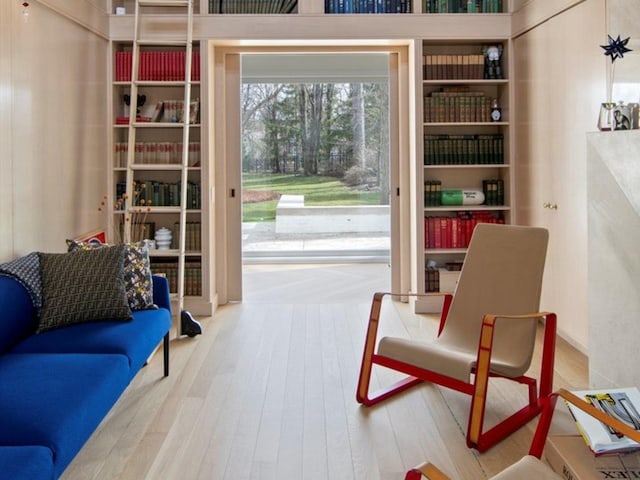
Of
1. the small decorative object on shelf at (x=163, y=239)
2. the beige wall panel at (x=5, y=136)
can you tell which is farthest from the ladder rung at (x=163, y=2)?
the small decorative object on shelf at (x=163, y=239)

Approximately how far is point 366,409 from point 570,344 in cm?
184

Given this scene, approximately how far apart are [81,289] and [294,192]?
3079 mm

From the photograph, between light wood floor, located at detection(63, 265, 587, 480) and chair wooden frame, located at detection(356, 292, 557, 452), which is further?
chair wooden frame, located at detection(356, 292, 557, 452)

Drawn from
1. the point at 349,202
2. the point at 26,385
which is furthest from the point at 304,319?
the point at 26,385

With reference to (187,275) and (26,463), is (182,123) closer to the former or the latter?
(187,275)

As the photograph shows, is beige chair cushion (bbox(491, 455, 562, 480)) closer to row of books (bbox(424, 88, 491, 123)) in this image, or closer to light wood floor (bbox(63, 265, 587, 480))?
light wood floor (bbox(63, 265, 587, 480))

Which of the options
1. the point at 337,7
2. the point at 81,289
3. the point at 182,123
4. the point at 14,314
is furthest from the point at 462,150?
the point at 14,314

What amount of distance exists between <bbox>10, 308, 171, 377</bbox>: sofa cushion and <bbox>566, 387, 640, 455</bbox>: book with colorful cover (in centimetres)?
193

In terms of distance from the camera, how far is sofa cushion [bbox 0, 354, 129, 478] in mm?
1904

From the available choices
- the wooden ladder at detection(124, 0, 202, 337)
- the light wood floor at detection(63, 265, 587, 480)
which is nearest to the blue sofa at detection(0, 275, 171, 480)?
the light wood floor at detection(63, 265, 587, 480)

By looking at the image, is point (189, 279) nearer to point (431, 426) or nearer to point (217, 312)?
point (217, 312)

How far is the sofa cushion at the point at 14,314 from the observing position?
2785 millimetres

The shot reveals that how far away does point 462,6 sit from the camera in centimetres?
523

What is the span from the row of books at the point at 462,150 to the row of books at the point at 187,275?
7.32 ft
